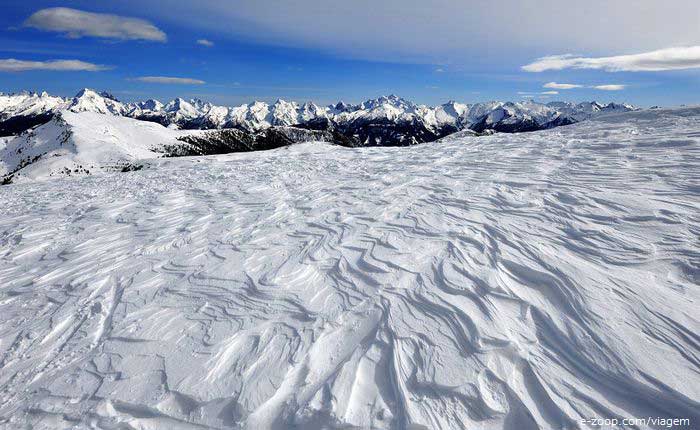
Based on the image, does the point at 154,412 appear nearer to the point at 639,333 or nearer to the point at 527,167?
the point at 639,333

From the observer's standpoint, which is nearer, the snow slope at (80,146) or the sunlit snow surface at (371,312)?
the sunlit snow surface at (371,312)

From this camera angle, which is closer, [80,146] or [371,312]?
[371,312]

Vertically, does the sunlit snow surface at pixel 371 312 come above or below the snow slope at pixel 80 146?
above

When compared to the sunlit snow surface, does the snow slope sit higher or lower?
lower

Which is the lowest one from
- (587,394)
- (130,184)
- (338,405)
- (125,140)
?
(125,140)

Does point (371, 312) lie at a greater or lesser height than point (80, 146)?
greater

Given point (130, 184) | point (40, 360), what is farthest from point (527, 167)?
point (130, 184)

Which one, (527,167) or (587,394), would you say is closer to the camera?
(587,394)

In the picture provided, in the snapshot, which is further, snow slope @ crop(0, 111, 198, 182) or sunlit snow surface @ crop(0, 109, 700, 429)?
snow slope @ crop(0, 111, 198, 182)
